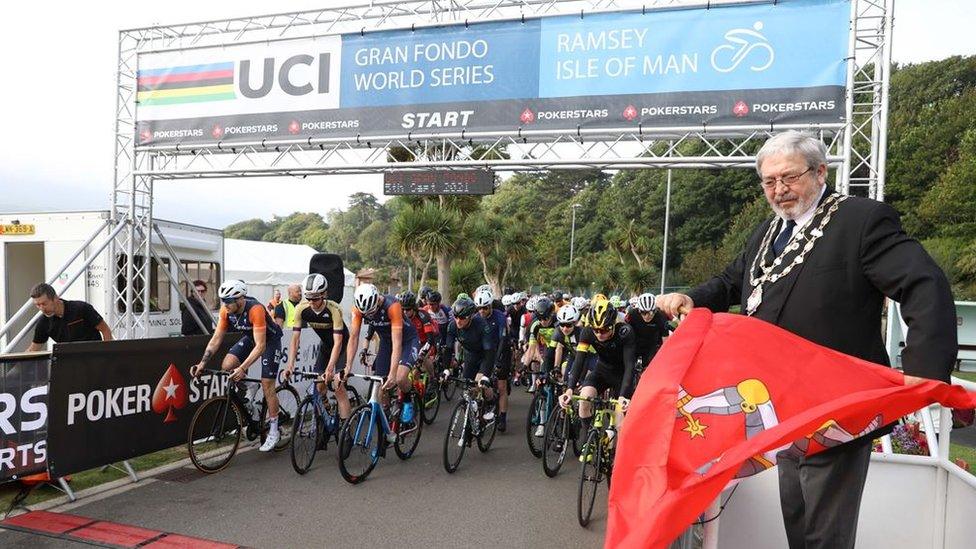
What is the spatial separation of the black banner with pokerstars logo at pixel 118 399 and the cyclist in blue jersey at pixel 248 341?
303 millimetres

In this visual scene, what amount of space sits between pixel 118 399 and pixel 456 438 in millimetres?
3468

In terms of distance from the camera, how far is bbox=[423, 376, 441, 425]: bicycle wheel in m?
9.86

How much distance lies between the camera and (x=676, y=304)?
8.77ft

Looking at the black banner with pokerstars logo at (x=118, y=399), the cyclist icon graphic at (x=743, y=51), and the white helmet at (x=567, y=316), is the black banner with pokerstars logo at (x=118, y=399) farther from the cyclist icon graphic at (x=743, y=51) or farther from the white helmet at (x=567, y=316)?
the cyclist icon graphic at (x=743, y=51)

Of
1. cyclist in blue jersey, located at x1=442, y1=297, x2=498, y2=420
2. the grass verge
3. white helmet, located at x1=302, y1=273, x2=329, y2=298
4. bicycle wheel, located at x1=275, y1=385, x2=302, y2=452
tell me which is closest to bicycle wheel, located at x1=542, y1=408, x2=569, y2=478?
cyclist in blue jersey, located at x1=442, y1=297, x2=498, y2=420

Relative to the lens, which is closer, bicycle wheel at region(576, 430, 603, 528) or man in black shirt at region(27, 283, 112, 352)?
bicycle wheel at region(576, 430, 603, 528)

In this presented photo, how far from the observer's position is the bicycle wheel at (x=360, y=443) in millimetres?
6449

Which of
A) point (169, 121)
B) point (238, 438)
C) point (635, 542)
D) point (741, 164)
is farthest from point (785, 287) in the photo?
point (169, 121)

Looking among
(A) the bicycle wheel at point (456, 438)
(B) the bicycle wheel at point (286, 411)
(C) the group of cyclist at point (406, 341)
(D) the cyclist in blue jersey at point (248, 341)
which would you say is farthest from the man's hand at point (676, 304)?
(B) the bicycle wheel at point (286, 411)

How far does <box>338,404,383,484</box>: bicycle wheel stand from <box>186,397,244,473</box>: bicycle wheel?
55.8 inches

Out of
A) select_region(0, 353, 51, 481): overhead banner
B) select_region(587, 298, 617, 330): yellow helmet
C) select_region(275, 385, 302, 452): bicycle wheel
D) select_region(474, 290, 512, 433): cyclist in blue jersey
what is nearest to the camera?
select_region(0, 353, 51, 481): overhead banner

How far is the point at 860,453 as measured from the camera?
2293 millimetres

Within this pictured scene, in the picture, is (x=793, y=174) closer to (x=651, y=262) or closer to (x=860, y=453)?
(x=860, y=453)

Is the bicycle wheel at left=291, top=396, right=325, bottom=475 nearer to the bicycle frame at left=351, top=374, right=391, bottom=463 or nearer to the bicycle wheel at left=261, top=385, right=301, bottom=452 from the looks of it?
the bicycle wheel at left=261, top=385, right=301, bottom=452
